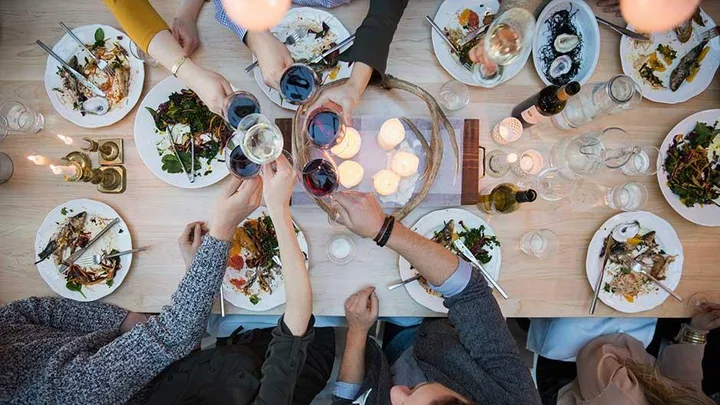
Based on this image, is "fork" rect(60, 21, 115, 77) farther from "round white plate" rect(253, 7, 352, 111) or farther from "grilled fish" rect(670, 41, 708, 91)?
"grilled fish" rect(670, 41, 708, 91)

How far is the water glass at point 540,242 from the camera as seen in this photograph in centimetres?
142

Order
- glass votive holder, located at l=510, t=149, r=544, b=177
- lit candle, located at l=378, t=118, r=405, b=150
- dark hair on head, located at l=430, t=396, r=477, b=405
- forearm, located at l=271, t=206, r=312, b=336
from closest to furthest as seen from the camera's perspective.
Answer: dark hair on head, located at l=430, t=396, r=477, b=405 < forearm, located at l=271, t=206, r=312, b=336 < lit candle, located at l=378, t=118, r=405, b=150 < glass votive holder, located at l=510, t=149, r=544, b=177

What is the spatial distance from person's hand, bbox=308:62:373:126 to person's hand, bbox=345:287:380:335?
541 mm

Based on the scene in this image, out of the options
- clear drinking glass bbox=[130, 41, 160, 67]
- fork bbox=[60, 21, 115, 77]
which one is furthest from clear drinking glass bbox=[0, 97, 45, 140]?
clear drinking glass bbox=[130, 41, 160, 67]

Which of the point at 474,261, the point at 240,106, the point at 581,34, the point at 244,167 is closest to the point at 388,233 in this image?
the point at 474,261

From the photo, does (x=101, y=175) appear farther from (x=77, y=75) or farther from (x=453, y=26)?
(x=453, y=26)

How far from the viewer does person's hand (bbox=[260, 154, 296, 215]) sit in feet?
3.79

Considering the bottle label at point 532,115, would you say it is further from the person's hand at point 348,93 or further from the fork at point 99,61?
the fork at point 99,61

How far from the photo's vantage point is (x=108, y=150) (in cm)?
140

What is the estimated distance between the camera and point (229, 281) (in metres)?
1.40

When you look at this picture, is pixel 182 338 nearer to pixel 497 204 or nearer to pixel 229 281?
pixel 229 281

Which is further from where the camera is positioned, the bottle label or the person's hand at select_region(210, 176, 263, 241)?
the bottle label

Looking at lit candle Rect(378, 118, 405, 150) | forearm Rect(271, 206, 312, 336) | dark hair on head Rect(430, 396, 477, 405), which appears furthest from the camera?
lit candle Rect(378, 118, 405, 150)

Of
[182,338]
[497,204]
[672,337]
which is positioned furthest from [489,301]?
[672,337]
